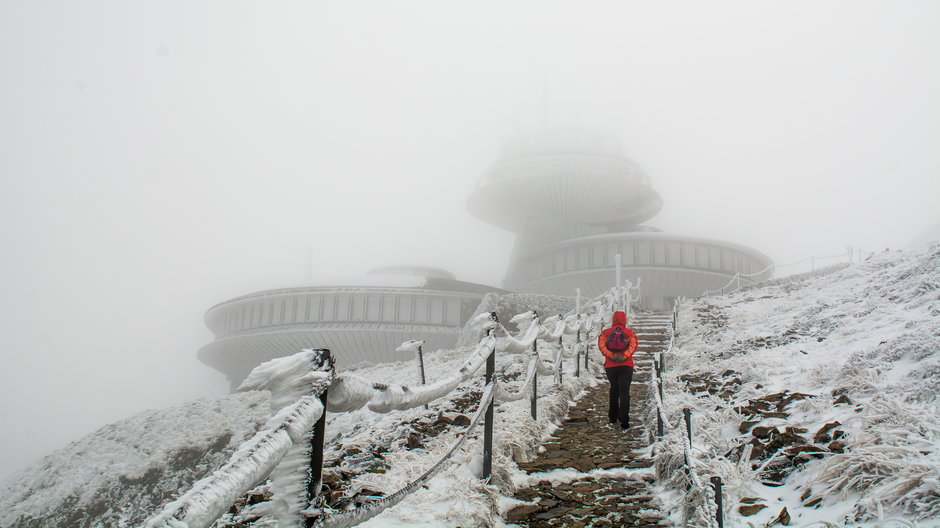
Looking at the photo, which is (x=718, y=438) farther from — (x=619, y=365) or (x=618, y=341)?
(x=618, y=341)

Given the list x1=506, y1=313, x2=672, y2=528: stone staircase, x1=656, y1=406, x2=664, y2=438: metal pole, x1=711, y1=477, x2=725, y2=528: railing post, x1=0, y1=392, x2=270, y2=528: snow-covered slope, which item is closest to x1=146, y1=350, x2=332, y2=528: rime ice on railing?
x1=711, y1=477, x2=725, y2=528: railing post

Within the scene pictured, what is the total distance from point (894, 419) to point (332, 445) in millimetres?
5397

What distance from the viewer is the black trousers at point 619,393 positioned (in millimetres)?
8156

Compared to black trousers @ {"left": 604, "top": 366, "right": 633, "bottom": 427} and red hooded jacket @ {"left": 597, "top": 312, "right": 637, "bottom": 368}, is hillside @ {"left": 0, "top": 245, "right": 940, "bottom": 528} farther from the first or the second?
red hooded jacket @ {"left": 597, "top": 312, "right": 637, "bottom": 368}

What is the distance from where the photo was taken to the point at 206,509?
196 cm

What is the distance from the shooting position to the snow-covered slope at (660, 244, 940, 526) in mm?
4281

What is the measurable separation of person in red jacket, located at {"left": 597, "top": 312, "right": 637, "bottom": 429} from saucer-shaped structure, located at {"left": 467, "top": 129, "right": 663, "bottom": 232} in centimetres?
4854

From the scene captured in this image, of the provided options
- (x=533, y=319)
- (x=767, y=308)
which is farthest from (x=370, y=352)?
(x=533, y=319)

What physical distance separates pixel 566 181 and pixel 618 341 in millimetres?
49218

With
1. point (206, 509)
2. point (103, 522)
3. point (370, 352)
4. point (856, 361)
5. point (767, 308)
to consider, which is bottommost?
point (370, 352)

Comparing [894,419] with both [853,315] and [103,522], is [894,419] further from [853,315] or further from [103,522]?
[103,522]

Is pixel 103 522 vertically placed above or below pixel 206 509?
below

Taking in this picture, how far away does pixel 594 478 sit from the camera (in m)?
5.72

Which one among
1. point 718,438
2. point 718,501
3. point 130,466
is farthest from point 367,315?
point 718,501
